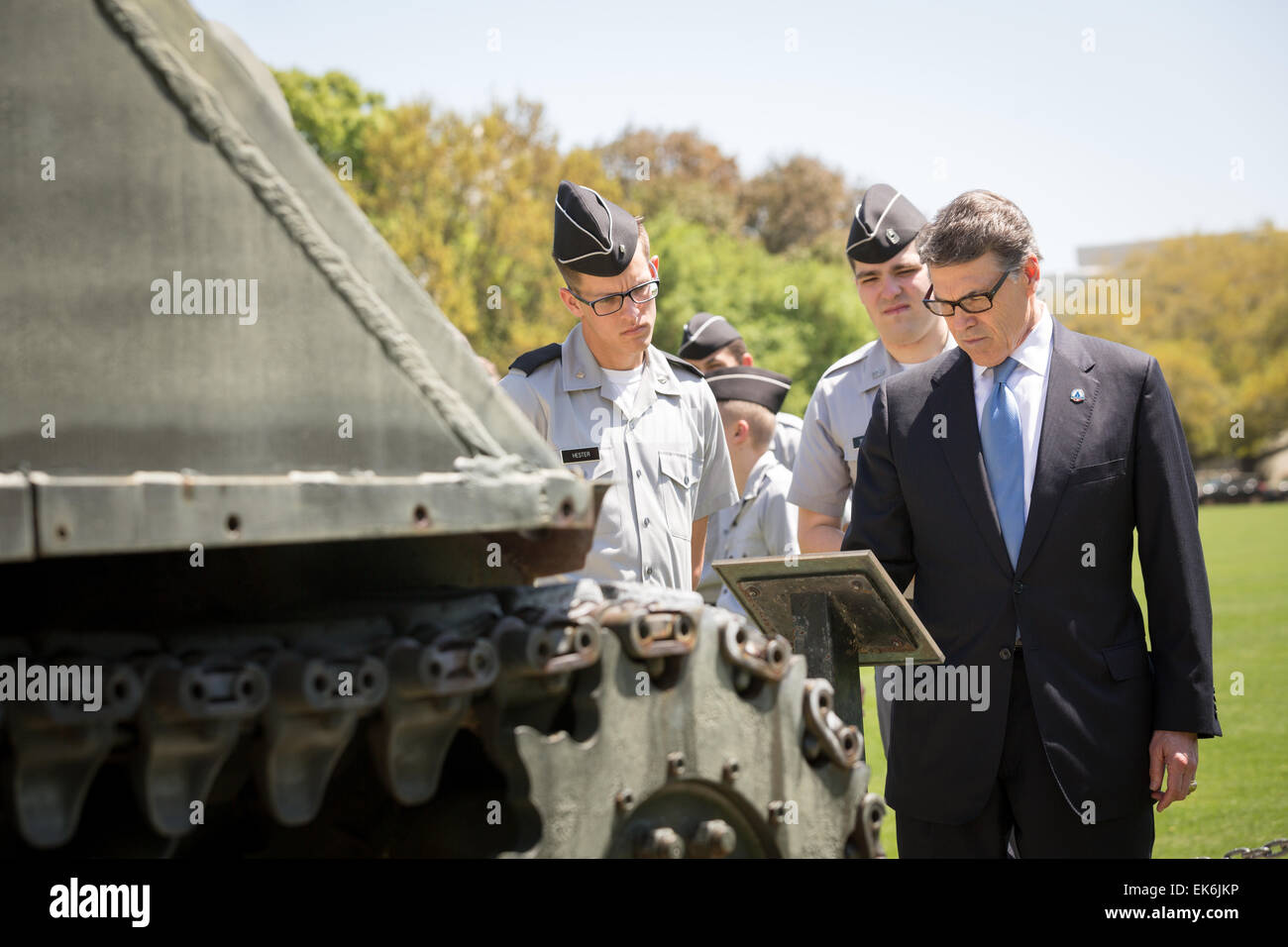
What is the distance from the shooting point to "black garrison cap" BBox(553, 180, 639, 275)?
5.12 meters

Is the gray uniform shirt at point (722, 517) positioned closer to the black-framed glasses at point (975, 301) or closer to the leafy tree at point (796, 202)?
the black-framed glasses at point (975, 301)

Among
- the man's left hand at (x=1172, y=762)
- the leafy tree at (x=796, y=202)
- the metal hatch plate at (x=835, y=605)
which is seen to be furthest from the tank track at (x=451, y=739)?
the leafy tree at (x=796, y=202)

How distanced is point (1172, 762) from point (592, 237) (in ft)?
8.76

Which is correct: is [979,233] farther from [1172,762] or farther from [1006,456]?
[1172,762]

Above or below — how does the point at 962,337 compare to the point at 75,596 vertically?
above

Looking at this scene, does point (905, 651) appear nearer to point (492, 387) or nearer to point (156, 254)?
point (492, 387)

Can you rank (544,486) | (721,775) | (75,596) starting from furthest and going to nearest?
(721,775) → (75,596) → (544,486)

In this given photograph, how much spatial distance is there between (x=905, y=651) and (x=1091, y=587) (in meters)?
0.69

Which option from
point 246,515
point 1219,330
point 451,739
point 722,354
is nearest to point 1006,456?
point 451,739

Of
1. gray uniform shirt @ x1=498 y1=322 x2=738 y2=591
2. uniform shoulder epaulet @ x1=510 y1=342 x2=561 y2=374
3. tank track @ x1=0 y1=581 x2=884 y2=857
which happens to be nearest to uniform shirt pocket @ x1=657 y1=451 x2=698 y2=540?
gray uniform shirt @ x1=498 y1=322 x2=738 y2=591

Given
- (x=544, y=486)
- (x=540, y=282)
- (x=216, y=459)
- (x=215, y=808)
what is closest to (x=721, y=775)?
(x=544, y=486)

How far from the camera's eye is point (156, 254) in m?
2.64

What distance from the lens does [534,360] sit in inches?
214

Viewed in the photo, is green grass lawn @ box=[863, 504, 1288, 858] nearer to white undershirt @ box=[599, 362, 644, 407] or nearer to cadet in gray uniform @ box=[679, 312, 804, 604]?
cadet in gray uniform @ box=[679, 312, 804, 604]
